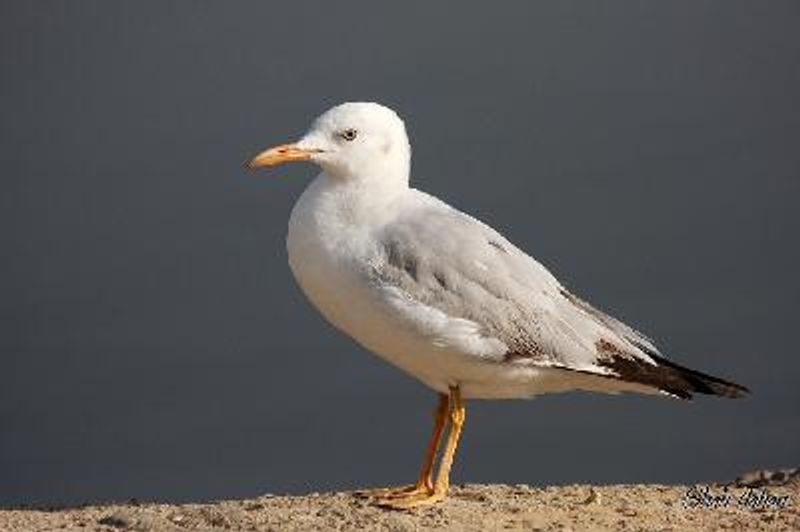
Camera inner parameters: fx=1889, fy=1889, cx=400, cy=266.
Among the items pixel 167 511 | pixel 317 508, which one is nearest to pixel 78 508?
pixel 167 511

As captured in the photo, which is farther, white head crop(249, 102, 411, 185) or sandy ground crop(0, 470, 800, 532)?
white head crop(249, 102, 411, 185)

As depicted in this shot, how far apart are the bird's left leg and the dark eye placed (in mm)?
1402

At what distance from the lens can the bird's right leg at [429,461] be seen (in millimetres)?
10062

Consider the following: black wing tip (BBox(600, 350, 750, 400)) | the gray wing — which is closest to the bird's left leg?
the gray wing

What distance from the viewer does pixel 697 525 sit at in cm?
969

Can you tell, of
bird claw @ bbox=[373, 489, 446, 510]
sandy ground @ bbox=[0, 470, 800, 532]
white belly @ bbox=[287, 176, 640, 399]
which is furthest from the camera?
bird claw @ bbox=[373, 489, 446, 510]

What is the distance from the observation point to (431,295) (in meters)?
9.54

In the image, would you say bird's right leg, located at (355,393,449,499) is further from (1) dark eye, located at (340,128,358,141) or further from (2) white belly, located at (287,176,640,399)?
(1) dark eye, located at (340,128,358,141)

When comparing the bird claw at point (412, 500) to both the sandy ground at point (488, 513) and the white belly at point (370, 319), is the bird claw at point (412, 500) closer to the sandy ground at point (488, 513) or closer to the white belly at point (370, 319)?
the sandy ground at point (488, 513)

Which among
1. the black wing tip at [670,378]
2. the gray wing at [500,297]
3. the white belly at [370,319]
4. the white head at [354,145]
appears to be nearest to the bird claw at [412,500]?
the white belly at [370,319]

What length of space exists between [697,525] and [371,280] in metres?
2.10

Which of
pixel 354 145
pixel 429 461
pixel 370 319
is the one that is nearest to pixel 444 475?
pixel 429 461

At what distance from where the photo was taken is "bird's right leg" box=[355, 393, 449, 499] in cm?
1006

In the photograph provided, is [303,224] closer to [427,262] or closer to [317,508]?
[427,262]
